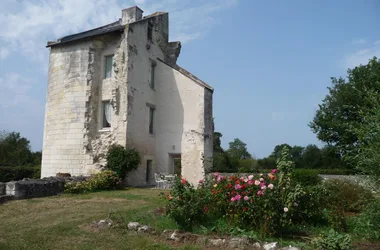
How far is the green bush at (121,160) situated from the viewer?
1567 centimetres

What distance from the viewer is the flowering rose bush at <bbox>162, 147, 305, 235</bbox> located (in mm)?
5953

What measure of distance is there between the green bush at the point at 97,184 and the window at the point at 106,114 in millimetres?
3536

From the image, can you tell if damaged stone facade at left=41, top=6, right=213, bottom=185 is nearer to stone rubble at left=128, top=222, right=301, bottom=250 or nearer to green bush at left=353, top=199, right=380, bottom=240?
stone rubble at left=128, top=222, right=301, bottom=250

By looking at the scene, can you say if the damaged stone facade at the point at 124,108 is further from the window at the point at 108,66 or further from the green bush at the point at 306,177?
the green bush at the point at 306,177

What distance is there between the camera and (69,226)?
6852 mm

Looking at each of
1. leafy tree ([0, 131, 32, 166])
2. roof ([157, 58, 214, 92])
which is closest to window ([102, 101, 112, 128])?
roof ([157, 58, 214, 92])

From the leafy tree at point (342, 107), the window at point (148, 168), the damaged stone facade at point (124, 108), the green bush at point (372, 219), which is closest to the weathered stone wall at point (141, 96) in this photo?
the damaged stone facade at point (124, 108)

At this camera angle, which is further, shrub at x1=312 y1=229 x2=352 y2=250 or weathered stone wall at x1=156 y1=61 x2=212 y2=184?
weathered stone wall at x1=156 y1=61 x2=212 y2=184

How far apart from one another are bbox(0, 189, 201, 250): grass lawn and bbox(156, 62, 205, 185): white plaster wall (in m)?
6.92

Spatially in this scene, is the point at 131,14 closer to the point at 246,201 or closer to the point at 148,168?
the point at 148,168

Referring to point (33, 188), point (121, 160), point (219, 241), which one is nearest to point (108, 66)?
point (121, 160)

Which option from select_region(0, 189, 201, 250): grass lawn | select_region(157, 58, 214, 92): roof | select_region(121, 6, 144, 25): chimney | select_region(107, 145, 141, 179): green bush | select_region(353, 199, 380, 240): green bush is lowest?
select_region(0, 189, 201, 250): grass lawn

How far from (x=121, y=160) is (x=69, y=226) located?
8889 mm

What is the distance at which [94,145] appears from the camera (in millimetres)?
16891
